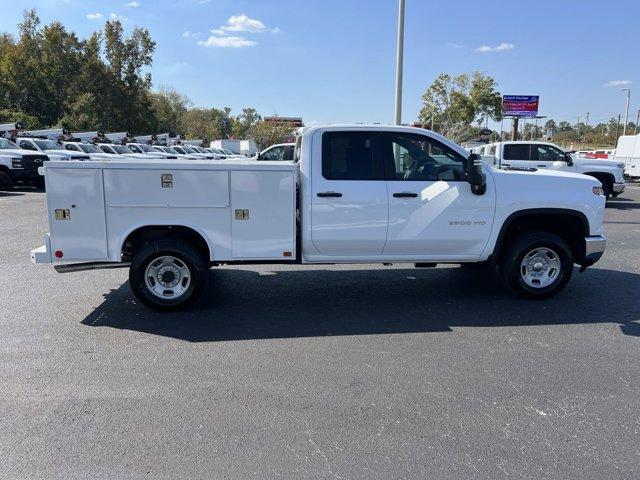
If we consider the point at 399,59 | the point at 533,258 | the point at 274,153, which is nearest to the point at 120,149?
the point at 274,153

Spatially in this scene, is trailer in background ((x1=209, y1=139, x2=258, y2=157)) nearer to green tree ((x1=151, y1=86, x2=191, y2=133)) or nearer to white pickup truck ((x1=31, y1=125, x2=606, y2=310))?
green tree ((x1=151, y1=86, x2=191, y2=133))

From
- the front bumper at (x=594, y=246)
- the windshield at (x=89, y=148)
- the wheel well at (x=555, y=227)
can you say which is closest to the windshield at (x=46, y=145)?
the windshield at (x=89, y=148)

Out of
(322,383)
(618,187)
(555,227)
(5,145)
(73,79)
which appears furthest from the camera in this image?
(73,79)

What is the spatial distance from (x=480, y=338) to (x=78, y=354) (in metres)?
3.72

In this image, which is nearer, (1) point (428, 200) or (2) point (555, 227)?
(1) point (428, 200)

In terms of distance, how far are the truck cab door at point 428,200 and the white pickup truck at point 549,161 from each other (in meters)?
11.0

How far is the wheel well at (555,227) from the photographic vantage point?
20.0 feet

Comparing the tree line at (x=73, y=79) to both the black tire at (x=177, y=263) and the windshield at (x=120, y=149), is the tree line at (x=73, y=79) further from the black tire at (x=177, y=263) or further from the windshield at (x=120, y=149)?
the black tire at (x=177, y=263)

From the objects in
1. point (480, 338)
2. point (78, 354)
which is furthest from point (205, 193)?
point (480, 338)

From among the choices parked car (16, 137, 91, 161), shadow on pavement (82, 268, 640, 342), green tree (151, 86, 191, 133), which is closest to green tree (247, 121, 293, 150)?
green tree (151, 86, 191, 133)

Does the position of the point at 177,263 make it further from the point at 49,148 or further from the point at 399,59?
the point at 49,148

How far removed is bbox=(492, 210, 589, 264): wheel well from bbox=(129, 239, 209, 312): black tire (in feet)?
11.1

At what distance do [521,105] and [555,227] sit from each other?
42217 millimetres

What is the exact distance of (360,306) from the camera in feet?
19.7
